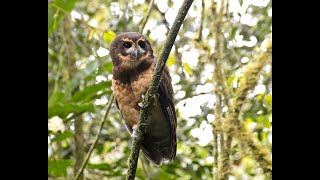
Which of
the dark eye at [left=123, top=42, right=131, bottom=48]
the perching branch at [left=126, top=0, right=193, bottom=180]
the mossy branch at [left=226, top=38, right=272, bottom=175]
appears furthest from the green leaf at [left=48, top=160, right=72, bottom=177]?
the perching branch at [left=126, top=0, right=193, bottom=180]

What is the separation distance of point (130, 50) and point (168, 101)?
389 millimetres

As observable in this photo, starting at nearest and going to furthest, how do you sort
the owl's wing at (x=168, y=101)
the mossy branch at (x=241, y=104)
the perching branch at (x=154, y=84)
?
the perching branch at (x=154, y=84) < the owl's wing at (x=168, y=101) < the mossy branch at (x=241, y=104)

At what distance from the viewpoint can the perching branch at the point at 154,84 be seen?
182 cm

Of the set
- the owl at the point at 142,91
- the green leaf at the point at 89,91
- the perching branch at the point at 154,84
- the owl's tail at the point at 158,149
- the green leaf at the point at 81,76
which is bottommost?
the perching branch at the point at 154,84

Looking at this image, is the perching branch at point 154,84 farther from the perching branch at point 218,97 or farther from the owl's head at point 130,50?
the perching branch at point 218,97

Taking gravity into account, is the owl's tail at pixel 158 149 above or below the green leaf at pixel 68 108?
below

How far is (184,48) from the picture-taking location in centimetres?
422

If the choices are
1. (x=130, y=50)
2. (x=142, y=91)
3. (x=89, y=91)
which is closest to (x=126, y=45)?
(x=130, y=50)

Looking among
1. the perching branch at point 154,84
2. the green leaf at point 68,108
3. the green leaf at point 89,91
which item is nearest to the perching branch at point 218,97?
the green leaf at point 89,91

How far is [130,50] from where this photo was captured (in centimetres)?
273

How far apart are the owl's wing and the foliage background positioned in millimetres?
476

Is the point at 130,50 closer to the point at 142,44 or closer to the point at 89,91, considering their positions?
the point at 142,44
